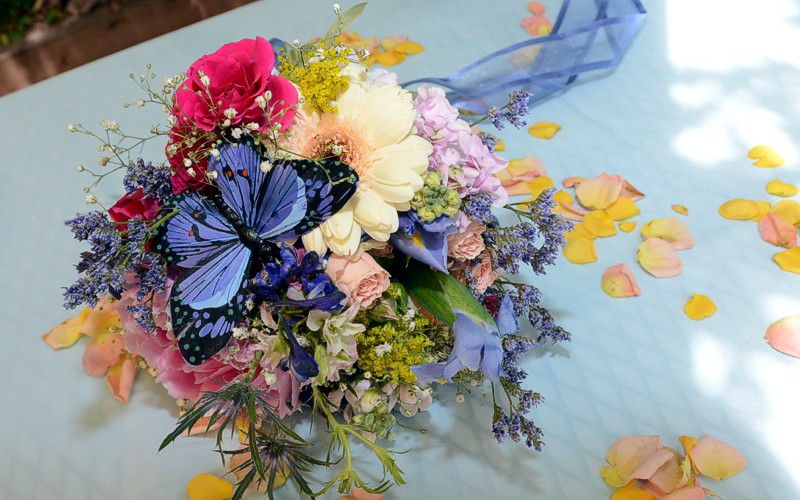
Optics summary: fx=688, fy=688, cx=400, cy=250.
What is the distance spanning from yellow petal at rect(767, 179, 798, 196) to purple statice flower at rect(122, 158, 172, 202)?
3.56ft

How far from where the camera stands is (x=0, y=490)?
37.8 inches

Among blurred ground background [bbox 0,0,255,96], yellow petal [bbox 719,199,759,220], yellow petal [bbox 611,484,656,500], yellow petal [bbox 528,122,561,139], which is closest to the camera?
yellow petal [bbox 611,484,656,500]

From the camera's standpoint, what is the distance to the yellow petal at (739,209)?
1254 millimetres

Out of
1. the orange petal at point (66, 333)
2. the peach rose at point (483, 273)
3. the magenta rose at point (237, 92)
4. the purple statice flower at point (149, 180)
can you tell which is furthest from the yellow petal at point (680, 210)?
the orange petal at point (66, 333)

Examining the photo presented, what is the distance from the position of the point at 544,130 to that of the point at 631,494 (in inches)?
30.8

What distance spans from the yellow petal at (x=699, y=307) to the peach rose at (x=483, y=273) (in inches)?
15.3

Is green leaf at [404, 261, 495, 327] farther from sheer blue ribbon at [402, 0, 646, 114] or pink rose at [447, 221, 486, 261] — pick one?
sheer blue ribbon at [402, 0, 646, 114]

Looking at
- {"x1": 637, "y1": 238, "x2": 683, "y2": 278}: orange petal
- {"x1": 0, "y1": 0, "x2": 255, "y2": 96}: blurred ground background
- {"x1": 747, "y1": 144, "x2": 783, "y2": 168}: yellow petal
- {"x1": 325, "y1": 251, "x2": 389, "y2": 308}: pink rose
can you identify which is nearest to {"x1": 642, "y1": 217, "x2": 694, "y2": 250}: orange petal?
{"x1": 637, "y1": 238, "x2": 683, "y2": 278}: orange petal

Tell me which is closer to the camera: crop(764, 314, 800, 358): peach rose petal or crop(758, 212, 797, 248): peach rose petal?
crop(764, 314, 800, 358): peach rose petal

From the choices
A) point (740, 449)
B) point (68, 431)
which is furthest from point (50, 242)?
point (740, 449)

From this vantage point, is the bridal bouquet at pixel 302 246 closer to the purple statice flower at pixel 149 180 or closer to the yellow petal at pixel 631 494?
the purple statice flower at pixel 149 180

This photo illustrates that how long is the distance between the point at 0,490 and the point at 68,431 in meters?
0.11

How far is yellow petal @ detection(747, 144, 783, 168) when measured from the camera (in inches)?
53.2

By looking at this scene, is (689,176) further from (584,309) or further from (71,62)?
(71,62)
